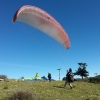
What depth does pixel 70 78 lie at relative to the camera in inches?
965

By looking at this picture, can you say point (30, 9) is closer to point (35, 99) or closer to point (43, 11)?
point (43, 11)

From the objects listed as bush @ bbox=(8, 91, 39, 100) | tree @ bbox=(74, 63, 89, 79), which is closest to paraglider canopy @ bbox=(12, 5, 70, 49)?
bush @ bbox=(8, 91, 39, 100)

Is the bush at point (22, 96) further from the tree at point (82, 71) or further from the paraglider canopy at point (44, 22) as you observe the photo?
the tree at point (82, 71)

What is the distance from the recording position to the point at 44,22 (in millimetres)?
18078

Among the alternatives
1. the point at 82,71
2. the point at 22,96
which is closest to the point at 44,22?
the point at 22,96

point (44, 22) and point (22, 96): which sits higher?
point (44, 22)

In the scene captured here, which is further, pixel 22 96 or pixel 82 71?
pixel 82 71

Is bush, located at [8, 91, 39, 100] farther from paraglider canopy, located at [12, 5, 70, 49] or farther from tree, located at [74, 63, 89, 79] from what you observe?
tree, located at [74, 63, 89, 79]

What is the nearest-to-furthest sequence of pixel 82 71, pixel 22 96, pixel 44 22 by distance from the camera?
pixel 22 96 → pixel 44 22 → pixel 82 71

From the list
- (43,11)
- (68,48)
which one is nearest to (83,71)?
(68,48)

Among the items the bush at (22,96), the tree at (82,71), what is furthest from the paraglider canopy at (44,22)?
the tree at (82,71)

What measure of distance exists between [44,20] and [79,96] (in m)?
7.56

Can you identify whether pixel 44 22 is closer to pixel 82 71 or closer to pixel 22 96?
pixel 22 96

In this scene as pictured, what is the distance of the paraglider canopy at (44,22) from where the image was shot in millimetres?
16589
